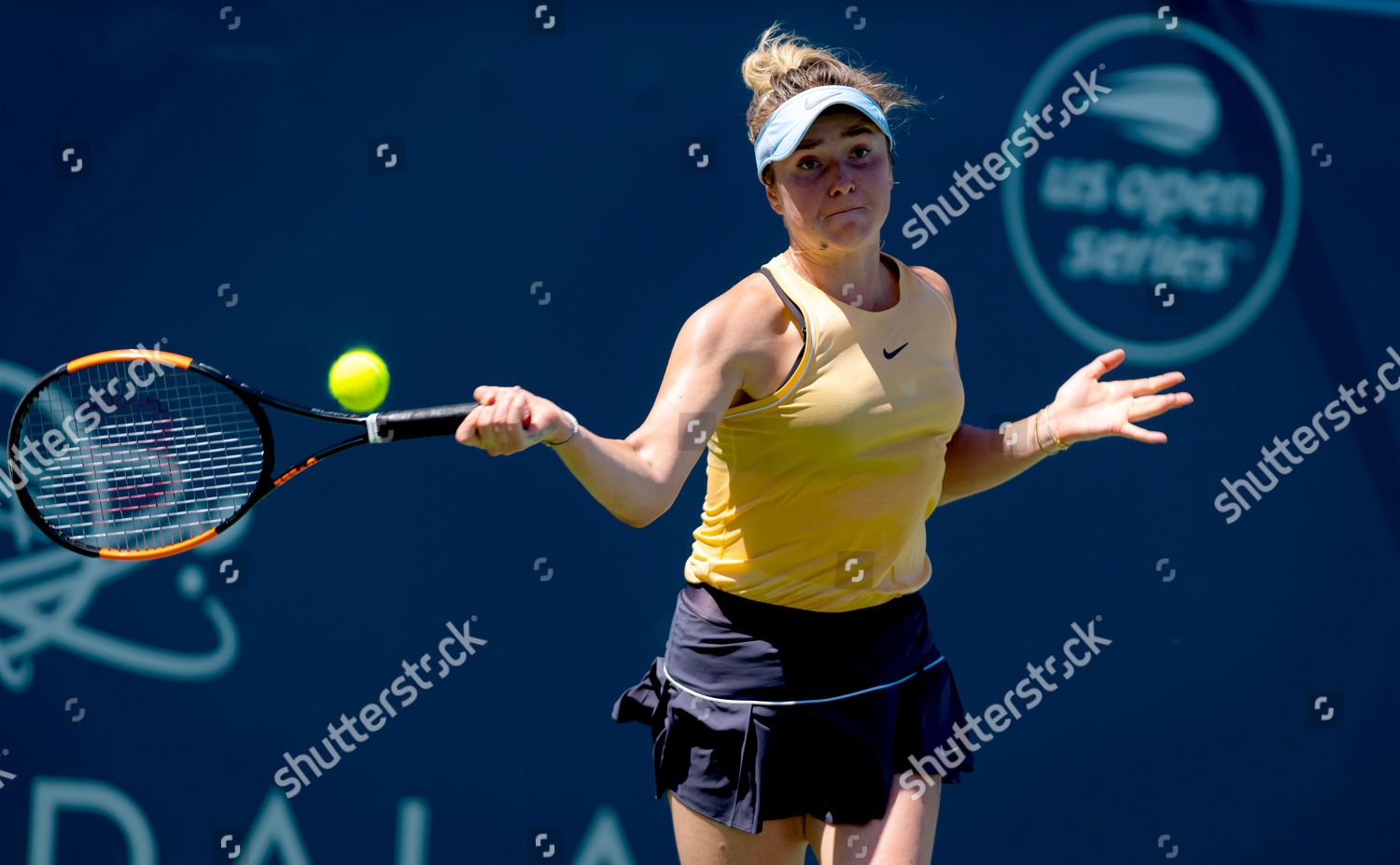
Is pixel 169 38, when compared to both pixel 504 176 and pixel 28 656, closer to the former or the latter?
pixel 504 176

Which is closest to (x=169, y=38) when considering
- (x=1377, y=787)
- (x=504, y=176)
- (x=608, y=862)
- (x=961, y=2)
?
(x=504, y=176)

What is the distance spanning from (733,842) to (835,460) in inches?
25.0

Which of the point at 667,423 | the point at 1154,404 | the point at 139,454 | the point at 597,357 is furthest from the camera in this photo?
the point at 597,357

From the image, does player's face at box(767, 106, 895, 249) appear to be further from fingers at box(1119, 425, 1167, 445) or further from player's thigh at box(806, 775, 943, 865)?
player's thigh at box(806, 775, 943, 865)

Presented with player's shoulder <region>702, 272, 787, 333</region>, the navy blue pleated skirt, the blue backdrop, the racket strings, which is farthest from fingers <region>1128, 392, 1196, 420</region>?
the racket strings

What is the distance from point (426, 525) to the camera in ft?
10.7

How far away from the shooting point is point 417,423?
2.17 meters

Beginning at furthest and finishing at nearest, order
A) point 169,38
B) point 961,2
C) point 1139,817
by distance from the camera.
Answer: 1. point 1139,817
2. point 961,2
3. point 169,38

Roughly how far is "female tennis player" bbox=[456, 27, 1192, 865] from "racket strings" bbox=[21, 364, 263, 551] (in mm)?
951

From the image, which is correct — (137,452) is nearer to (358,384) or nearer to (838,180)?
(358,384)

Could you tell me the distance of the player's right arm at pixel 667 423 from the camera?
2041 mm

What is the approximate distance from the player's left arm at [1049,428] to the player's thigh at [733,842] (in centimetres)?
64

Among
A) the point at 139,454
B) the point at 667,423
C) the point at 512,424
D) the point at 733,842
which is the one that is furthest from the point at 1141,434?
the point at 139,454

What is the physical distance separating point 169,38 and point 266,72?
21 centimetres
